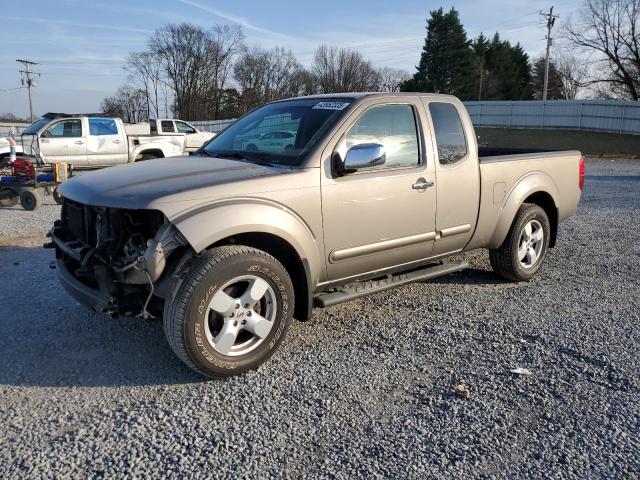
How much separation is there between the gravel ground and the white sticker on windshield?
1739mm

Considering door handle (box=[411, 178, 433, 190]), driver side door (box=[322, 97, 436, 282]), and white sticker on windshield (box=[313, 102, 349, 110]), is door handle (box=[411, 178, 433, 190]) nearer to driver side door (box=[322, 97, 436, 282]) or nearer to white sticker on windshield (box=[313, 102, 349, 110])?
driver side door (box=[322, 97, 436, 282])

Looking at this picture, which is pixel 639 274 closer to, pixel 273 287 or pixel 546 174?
pixel 546 174

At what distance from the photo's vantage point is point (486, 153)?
666 cm

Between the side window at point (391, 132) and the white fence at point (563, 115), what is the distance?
83.9 feet

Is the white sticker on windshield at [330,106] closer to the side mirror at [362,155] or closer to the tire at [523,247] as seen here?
the side mirror at [362,155]

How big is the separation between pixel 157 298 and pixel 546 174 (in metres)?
4.20

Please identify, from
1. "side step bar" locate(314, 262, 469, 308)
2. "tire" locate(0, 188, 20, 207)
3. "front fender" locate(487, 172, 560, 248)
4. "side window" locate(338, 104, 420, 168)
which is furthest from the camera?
"tire" locate(0, 188, 20, 207)

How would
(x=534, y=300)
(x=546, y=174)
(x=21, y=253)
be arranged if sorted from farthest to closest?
1. (x=21, y=253)
2. (x=546, y=174)
3. (x=534, y=300)

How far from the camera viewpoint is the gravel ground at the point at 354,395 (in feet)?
8.48

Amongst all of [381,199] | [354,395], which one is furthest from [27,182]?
[354,395]

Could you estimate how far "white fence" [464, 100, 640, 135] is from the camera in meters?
30.8

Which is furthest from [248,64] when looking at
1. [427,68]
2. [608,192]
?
[608,192]

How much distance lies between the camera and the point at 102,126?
47.8 feet

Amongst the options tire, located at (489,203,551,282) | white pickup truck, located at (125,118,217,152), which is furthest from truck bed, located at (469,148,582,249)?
white pickup truck, located at (125,118,217,152)
